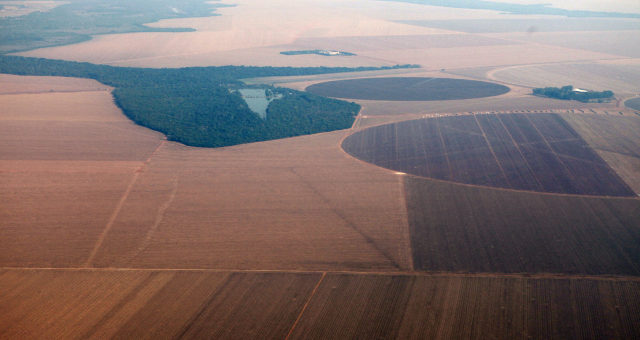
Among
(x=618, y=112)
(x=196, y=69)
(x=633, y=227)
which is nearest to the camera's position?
(x=633, y=227)

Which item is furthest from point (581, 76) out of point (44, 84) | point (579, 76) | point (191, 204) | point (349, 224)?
point (44, 84)

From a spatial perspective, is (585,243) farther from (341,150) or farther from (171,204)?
(171,204)

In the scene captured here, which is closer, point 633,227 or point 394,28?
point 633,227

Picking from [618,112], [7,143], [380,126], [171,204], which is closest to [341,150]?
[380,126]

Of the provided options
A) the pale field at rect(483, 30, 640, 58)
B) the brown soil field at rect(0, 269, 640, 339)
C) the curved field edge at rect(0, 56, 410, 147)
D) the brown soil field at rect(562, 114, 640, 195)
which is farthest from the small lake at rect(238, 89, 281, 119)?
the pale field at rect(483, 30, 640, 58)

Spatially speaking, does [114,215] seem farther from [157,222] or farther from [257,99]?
[257,99]

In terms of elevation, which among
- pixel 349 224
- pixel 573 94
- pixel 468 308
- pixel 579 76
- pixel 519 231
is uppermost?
pixel 579 76
